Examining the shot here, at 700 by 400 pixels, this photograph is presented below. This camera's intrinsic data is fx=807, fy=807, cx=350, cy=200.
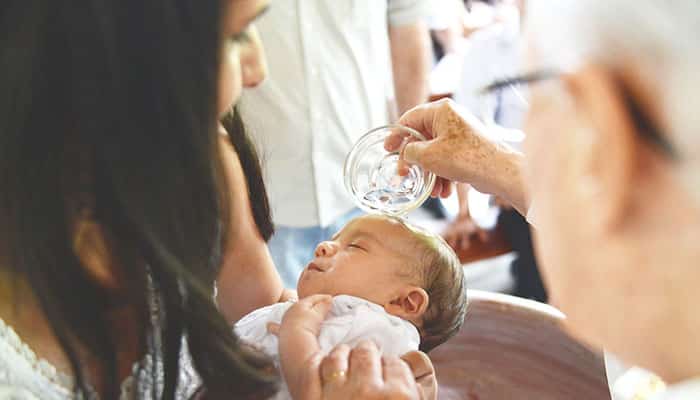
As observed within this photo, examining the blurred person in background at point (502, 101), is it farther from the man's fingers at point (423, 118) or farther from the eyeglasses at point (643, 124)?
the eyeglasses at point (643, 124)

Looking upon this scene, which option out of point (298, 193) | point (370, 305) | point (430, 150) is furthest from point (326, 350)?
point (298, 193)

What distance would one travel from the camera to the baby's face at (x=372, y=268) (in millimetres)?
1244

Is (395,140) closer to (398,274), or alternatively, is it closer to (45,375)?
(398,274)

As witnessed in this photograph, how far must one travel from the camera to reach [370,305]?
3.95 ft

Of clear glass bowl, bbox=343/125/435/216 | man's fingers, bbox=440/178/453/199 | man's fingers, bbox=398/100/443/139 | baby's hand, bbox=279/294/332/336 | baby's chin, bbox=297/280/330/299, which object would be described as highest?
man's fingers, bbox=398/100/443/139

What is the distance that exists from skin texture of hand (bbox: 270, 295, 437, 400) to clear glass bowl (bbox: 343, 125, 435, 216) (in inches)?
9.9

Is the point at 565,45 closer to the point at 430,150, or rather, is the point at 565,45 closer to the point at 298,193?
the point at 430,150

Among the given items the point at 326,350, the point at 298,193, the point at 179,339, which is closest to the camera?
the point at 179,339

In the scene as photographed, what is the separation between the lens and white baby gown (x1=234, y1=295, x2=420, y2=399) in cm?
110

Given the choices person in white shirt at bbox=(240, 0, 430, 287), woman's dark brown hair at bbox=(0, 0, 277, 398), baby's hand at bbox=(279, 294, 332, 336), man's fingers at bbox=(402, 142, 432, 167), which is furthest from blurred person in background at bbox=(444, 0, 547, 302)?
woman's dark brown hair at bbox=(0, 0, 277, 398)

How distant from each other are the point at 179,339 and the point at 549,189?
1.61 ft

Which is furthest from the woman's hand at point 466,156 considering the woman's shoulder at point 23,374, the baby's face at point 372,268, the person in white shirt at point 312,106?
the woman's shoulder at point 23,374

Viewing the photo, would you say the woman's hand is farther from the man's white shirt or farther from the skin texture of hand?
the man's white shirt

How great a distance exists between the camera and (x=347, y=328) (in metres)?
1.12
